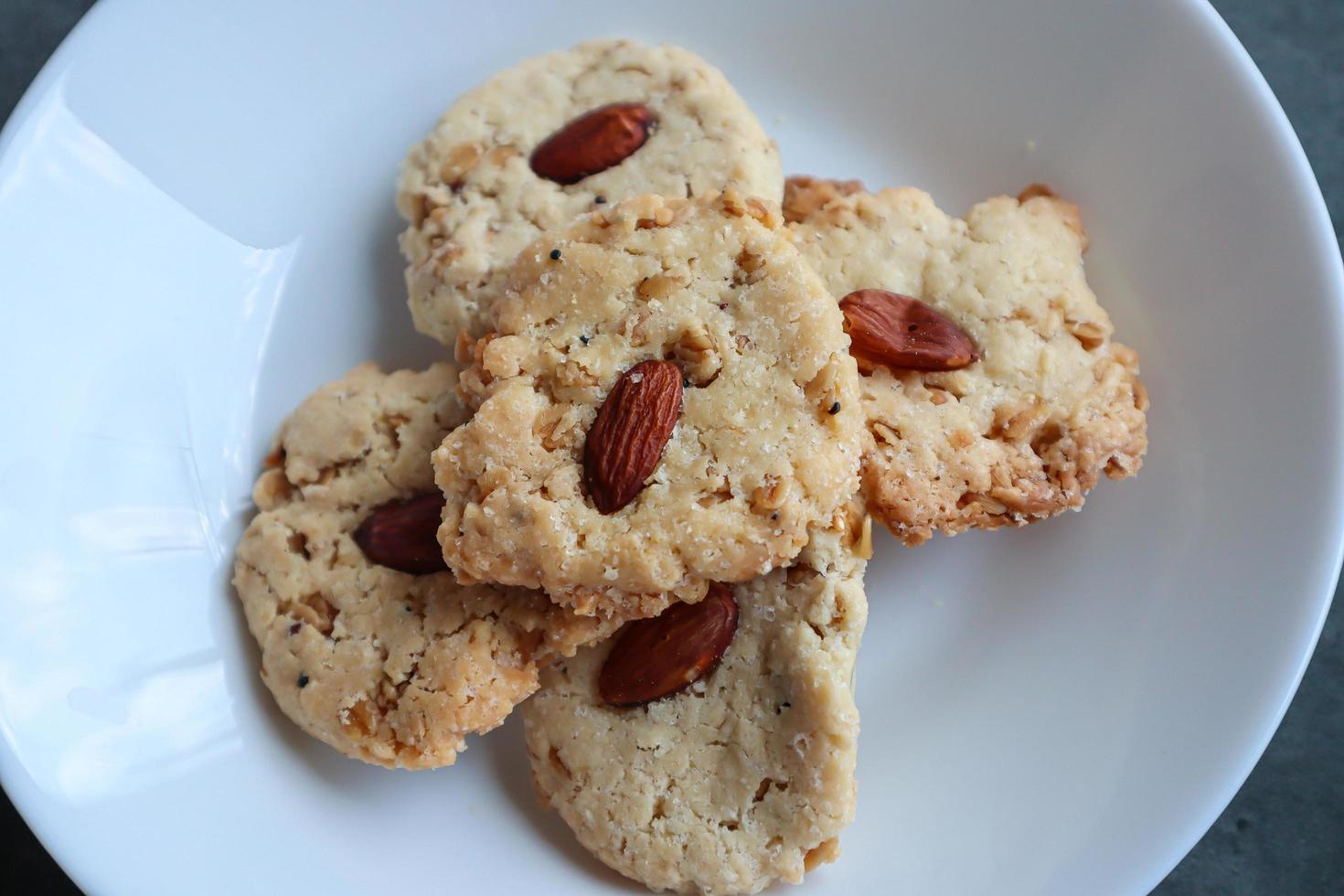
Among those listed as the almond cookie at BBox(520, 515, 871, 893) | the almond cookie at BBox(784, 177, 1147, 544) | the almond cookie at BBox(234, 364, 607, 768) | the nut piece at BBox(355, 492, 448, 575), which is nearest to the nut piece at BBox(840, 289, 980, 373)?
the almond cookie at BBox(784, 177, 1147, 544)

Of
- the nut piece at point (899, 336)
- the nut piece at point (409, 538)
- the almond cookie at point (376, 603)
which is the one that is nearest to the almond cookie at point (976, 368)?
the nut piece at point (899, 336)

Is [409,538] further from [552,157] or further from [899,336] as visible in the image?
[899,336]

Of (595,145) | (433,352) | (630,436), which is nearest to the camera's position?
(630,436)

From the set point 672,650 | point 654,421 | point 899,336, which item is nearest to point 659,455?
point 654,421

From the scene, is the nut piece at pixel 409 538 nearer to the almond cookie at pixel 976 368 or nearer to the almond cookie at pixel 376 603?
the almond cookie at pixel 376 603

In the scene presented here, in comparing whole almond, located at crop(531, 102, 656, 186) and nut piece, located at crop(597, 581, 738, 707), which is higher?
whole almond, located at crop(531, 102, 656, 186)

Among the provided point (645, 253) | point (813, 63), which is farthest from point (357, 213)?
point (813, 63)

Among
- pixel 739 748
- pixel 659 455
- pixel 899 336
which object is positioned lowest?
pixel 739 748

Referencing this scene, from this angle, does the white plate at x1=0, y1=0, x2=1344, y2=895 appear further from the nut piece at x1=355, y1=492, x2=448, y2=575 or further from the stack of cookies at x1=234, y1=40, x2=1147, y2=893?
the nut piece at x1=355, y1=492, x2=448, y2=575
